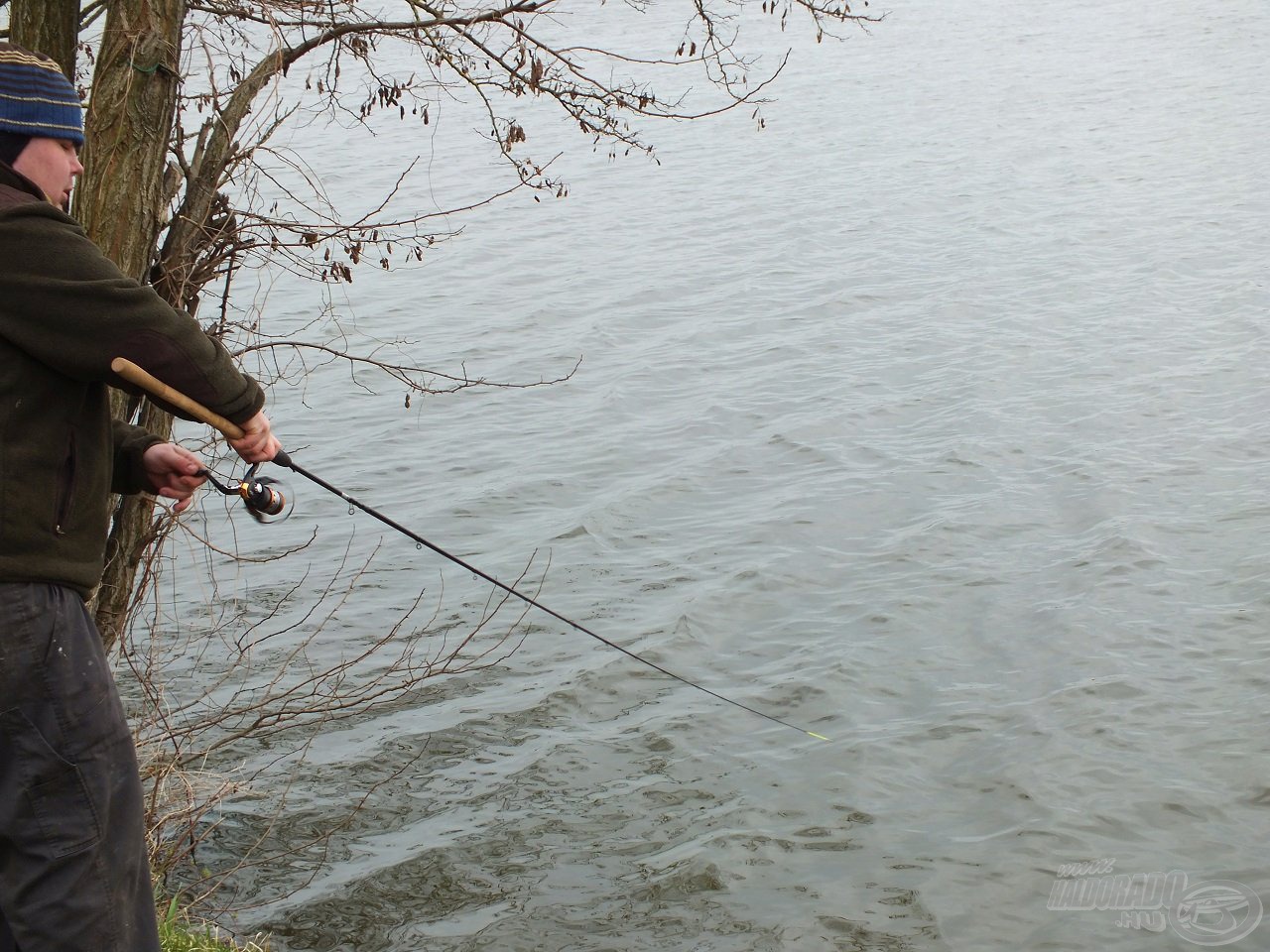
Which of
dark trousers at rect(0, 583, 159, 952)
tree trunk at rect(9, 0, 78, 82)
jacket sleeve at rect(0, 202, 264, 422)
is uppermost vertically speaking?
tree trunk at rect(9, 0, 78, 82)

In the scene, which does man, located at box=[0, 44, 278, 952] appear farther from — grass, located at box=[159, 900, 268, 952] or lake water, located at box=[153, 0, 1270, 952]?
lake water, located at box=[153, 0, 1270, 952]

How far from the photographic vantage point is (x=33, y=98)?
2.77 m

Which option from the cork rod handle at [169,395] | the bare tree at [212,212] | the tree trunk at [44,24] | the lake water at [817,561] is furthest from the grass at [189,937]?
the tree trunk at [44,24]

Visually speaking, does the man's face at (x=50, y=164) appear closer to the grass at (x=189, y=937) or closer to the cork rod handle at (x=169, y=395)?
the cork rod handle at (x=169, y=395)

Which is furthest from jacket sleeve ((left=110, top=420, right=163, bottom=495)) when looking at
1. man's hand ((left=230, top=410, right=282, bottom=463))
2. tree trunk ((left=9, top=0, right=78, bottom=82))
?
tree trunk ((left=9, top=0, right=78, bottom=82))

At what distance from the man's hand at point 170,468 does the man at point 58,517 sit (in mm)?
313

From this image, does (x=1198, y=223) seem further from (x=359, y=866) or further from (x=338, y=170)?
(x=359, y=866)

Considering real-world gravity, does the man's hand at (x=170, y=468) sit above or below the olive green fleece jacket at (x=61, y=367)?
below

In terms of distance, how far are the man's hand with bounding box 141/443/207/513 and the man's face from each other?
2.04 ft

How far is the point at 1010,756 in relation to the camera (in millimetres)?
6336

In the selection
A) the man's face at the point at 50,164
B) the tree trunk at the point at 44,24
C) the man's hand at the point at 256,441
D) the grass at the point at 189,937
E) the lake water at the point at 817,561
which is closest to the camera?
the man's face at the point at 50,164

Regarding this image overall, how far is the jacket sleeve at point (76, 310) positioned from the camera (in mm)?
2654

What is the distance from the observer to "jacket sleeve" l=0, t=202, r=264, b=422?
2.65 m

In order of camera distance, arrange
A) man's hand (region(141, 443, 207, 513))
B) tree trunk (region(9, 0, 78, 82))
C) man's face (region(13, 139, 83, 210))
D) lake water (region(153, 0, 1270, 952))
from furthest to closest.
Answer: lake water (region(153, 0, 1270, 952)), tree trunk (region(9, 0, 78, 82)), man's hand (region(141, 443, 207, 513)), man's face (region(13, 139, 83, 210))
